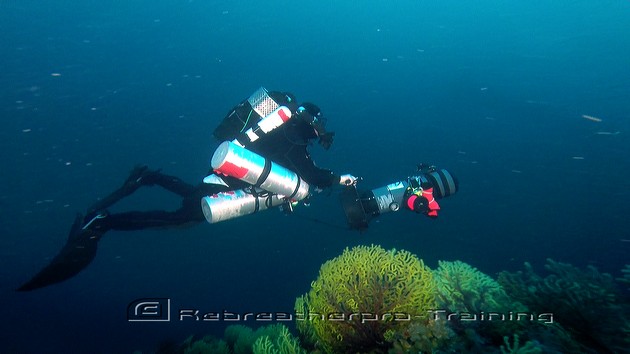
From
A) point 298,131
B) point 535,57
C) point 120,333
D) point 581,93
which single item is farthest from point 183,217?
point 535,57

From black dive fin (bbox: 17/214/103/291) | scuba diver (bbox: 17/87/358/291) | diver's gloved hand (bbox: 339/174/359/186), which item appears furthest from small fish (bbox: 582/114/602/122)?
black dive fin (bbox: 17/214/103/291)

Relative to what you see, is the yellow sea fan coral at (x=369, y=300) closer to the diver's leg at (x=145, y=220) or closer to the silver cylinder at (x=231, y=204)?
the silver cylinder at (x=231, y=204)

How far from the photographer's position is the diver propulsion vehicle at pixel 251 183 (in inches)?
193

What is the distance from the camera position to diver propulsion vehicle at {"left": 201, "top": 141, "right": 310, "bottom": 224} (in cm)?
490

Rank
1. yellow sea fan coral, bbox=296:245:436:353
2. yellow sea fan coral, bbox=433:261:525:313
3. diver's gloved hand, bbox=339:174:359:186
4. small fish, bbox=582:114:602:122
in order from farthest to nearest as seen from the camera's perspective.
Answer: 1. small fish, bbox=582:114:602:122
2. diver's gloved hand, bbox=339:174:359:186
3. yellow sea fan coral, bbox=296:245:436:353
4. yellow sea fan coral, bbox=433:261:525:313

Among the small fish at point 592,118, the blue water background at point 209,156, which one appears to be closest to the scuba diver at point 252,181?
the blue water background at point 209,156

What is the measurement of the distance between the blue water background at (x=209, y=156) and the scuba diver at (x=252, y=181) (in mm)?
16926

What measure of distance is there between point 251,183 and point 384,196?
2349mm

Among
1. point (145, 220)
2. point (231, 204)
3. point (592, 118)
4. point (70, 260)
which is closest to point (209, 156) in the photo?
point (145, 220)

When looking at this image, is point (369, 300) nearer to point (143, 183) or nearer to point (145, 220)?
point (145, 220)

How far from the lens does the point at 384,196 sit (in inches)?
235

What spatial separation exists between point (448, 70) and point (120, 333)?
188 feet

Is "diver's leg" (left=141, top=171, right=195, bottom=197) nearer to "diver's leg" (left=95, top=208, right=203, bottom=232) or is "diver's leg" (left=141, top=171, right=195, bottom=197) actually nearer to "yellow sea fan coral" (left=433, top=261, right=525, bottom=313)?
"diver's leg" (left=95, top=208, right=203, bottom=232)

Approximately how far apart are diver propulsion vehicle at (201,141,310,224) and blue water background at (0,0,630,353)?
714 inches
